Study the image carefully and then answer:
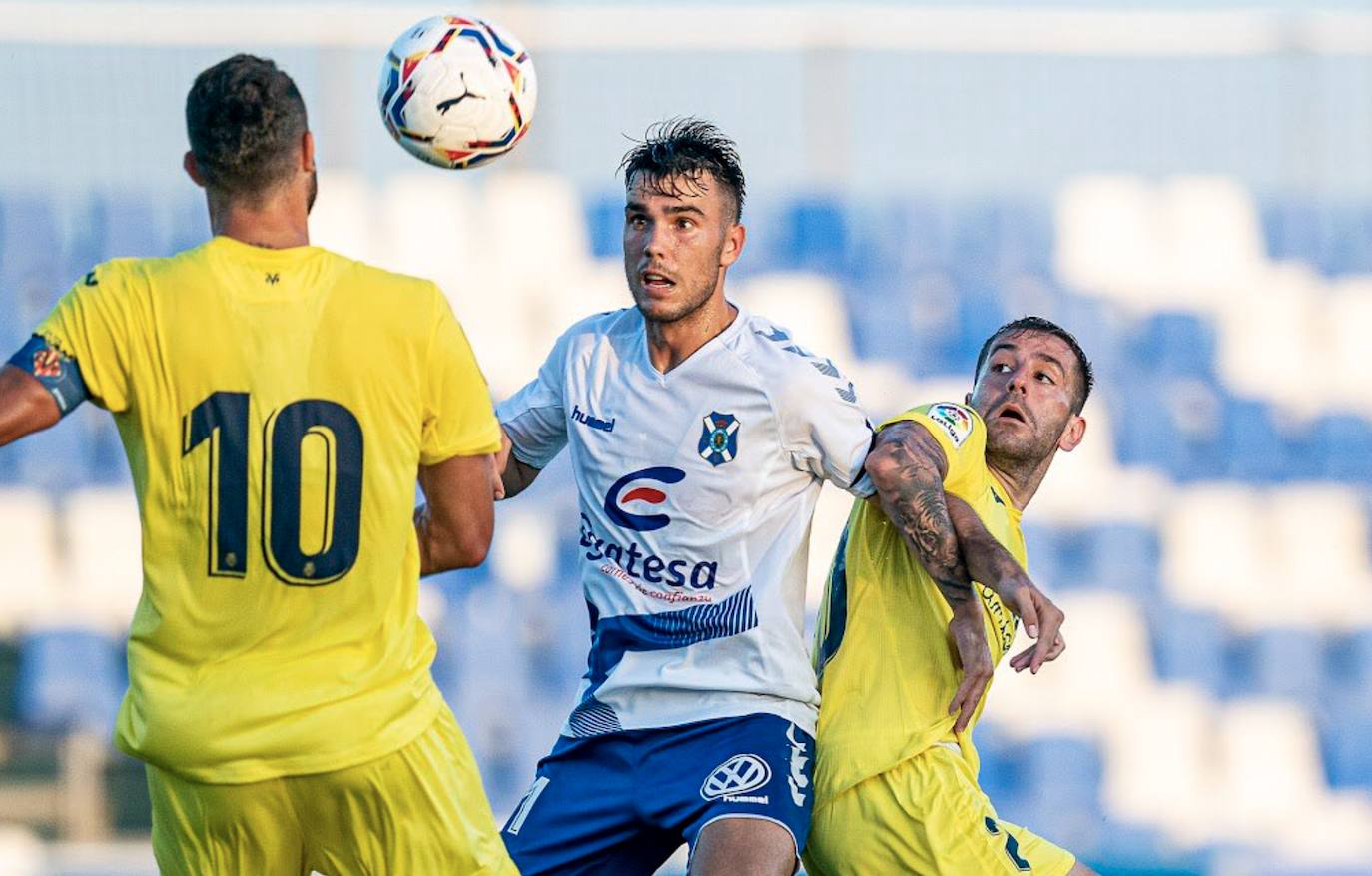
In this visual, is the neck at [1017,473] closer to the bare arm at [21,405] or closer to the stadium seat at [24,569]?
the bare arm at [21,405]

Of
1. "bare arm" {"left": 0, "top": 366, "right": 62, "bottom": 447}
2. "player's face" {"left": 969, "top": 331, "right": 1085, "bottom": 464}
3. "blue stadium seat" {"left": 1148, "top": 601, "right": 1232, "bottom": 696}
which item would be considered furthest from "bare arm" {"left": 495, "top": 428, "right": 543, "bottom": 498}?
"blue stadium seat" {"left": 1148, "top": 601, "right": 1232, "bottom": 696}

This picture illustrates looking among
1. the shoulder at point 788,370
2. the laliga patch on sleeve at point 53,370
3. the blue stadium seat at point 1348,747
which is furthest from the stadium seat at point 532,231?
the laliga patch on sleeve at point 53,370

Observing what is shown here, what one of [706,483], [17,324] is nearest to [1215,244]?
[17,324]

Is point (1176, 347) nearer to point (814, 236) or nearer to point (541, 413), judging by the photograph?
point (814, 236)

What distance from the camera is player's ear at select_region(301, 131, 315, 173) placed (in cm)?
389

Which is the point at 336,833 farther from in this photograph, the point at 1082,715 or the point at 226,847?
the point at 1082,715

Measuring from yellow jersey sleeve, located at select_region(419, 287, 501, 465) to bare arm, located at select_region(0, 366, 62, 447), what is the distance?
28.5 inches

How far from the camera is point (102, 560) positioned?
1055 cm

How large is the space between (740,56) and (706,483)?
734 centimetres

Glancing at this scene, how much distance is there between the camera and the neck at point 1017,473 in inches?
Result: 210

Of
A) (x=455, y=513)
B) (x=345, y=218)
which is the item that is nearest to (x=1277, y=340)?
(x=345, y=218)

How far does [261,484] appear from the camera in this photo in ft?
12.4

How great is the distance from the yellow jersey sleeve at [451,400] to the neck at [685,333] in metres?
1.07

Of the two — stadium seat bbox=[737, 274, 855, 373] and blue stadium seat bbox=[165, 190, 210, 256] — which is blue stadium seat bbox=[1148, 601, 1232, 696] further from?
blue stadium seat bbox=[165, 190, 210, 256]
